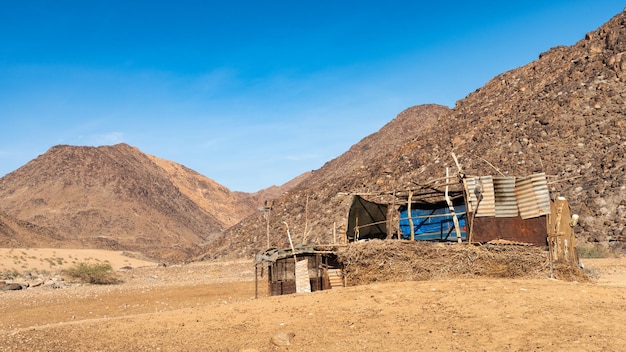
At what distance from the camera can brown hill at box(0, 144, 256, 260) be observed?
78750 mm

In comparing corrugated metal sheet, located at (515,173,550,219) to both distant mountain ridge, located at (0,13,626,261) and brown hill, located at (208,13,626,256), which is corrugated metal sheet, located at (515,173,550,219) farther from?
brown hill, located at (208,13,626,256)

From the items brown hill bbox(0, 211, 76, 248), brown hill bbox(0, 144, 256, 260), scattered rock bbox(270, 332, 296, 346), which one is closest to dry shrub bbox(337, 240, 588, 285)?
scattered rock bbox(270, 332, 296, 346)

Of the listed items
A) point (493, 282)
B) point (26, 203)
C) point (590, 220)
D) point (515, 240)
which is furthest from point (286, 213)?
point (26, 203)

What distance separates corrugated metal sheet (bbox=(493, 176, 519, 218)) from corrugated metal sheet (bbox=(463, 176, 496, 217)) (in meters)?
0.23

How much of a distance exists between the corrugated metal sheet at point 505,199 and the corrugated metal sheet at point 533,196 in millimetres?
153

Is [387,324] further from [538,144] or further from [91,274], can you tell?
[538,144]

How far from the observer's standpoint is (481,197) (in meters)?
16.5

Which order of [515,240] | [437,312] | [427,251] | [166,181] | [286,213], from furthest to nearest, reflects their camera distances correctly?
[166,181] < [286,213] < [515,240] < [427,251] < [437,312]

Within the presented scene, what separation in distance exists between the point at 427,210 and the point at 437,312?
11143 mm

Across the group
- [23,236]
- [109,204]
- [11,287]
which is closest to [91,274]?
[11,287]

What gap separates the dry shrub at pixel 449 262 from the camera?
1448 centimetres

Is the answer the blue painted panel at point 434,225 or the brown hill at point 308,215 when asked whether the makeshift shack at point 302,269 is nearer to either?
the blue painted panel at point 434,225

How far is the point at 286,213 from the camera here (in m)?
48.6

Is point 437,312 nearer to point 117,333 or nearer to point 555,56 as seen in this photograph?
point 117,333
